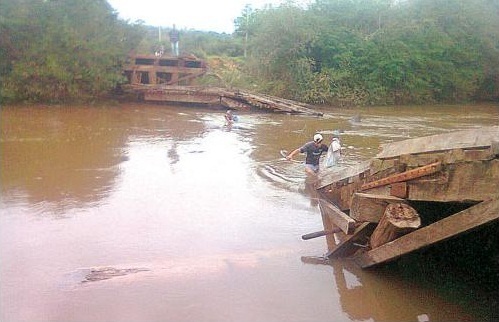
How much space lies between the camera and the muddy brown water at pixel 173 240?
18.5 feet

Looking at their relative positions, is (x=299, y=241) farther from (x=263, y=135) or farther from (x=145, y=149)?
(x=263, y=135)

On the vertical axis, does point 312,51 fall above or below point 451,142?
above

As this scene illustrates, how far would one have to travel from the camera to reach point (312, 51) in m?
29.8

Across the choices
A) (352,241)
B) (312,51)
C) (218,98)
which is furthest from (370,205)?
(312,51)

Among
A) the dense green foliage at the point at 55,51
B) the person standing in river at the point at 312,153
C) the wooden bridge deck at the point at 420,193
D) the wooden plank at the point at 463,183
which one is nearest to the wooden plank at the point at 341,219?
the wooden bridge deck at the point at 420,193

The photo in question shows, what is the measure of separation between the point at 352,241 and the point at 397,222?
1179 mm

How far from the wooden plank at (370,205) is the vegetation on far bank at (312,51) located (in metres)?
21.5

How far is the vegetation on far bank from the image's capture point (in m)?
23.9

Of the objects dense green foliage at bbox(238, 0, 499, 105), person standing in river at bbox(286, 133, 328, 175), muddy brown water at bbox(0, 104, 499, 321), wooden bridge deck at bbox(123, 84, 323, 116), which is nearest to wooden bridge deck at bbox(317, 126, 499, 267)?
muddy brown water at bbox(0, 104, 499, 321)

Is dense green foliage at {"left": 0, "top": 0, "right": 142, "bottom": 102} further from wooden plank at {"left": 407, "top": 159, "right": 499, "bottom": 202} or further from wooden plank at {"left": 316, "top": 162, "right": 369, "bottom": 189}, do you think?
wooden plank at {"left": 407, "top": 159, "right": 499, "bottom": 202}

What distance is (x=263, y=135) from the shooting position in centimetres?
1822

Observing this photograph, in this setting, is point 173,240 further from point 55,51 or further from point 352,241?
point 55,51

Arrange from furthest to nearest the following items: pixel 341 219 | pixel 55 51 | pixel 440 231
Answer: pixel 55 51 < pixel 341 219 < pixel 440 231

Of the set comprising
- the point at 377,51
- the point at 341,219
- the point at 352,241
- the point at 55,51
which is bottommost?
the point at 352,241
